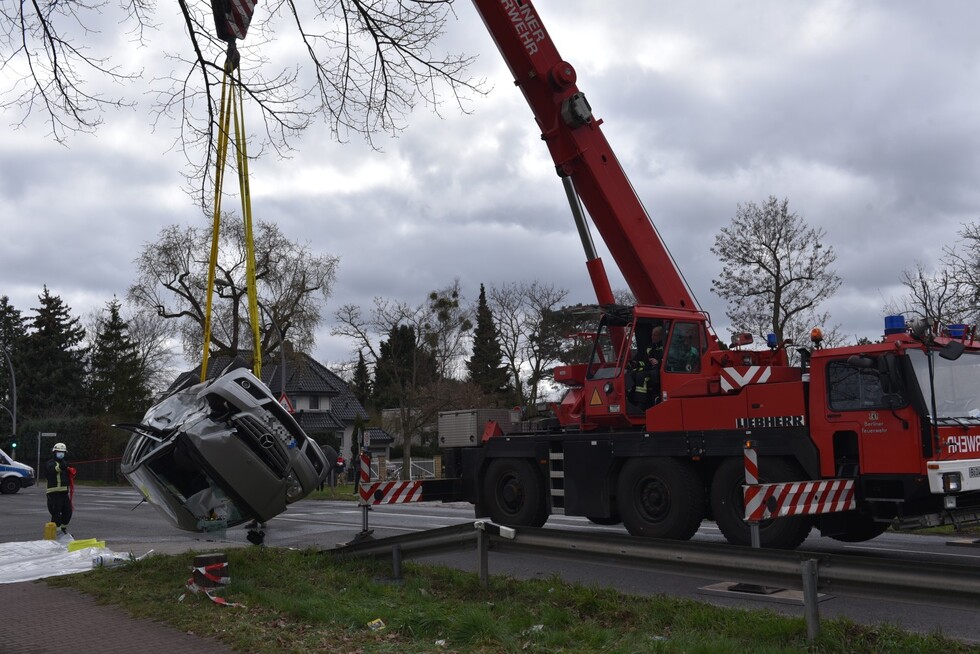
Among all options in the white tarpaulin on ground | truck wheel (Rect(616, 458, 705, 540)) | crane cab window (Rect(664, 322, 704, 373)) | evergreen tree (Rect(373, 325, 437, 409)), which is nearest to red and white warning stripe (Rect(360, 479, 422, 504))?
truck wheel (Rect(616, 458, 705, 540))

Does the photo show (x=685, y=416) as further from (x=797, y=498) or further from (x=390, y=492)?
(x=390, y=492)

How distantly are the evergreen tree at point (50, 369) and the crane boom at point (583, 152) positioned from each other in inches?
2400

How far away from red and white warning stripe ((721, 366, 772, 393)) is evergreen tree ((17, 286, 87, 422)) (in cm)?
6390

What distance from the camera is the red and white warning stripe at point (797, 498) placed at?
8.09m

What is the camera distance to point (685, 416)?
1087 centimetres

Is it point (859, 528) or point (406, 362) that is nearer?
point (859, 528)

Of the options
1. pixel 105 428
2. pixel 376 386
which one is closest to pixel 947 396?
pixel 105 428

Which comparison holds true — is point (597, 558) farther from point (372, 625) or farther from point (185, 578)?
point (185, 578)

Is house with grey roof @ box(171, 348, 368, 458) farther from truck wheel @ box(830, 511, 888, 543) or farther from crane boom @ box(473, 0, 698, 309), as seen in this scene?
truck wheel @ box(830, 511, 888, 543)

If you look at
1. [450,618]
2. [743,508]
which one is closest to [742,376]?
[743,508]

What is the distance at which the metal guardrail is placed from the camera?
523 centimetres

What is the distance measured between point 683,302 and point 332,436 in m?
42.8

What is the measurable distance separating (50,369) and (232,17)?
65899 millimetres

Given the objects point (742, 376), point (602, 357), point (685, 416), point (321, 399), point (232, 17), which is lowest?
point (685, 416)
